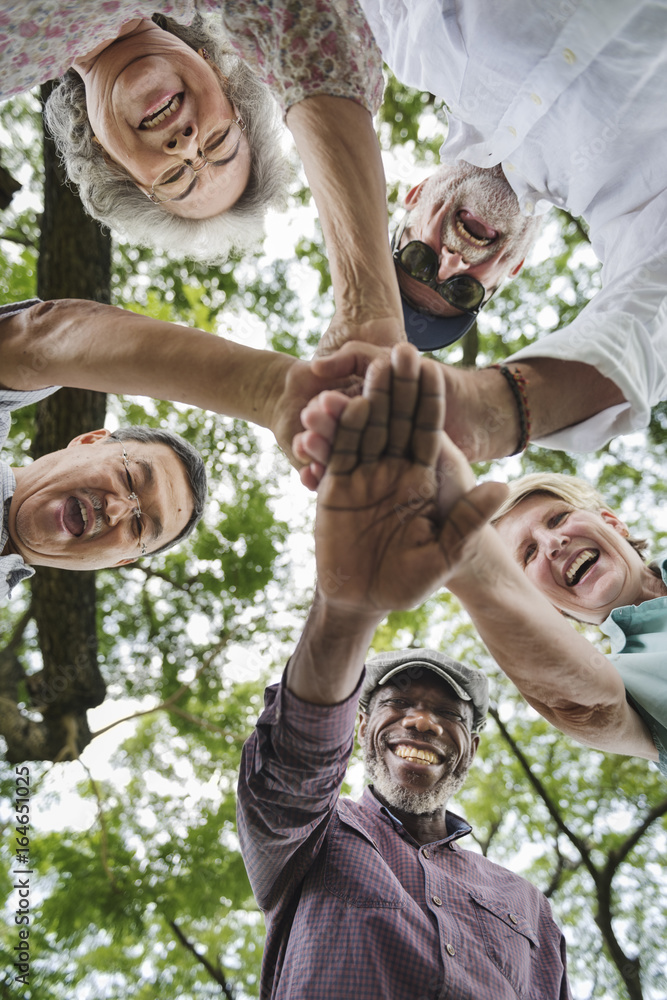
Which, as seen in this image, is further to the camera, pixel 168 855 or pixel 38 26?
pixel 168 855

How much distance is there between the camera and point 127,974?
16.8ft

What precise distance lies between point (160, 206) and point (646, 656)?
295cm

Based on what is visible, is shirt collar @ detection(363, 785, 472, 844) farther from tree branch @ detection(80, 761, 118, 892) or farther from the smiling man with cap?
tree branch @ detection(80, 761, 118, 892)

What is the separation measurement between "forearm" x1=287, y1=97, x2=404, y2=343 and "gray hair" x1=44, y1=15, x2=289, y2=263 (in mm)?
1437

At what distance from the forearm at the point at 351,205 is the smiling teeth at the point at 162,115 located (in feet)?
3.58

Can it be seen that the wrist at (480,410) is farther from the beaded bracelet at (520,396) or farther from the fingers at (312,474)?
the fingers at (312,474)

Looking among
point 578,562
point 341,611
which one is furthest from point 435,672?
point 341,611

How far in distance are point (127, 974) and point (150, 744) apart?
1834 millimetres

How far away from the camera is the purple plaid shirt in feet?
6.20

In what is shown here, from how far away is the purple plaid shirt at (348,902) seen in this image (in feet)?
6.20

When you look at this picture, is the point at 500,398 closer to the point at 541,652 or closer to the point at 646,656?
the point at 541,652

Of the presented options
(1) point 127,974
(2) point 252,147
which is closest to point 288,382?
(2) point 252,147

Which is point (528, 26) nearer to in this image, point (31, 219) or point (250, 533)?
point (250, 533)

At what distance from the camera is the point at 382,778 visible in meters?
2.88
